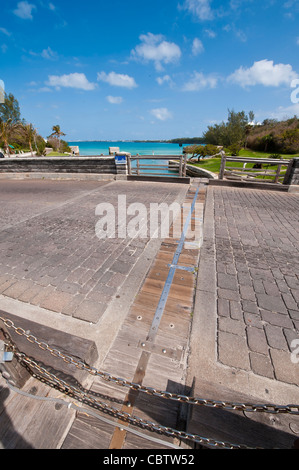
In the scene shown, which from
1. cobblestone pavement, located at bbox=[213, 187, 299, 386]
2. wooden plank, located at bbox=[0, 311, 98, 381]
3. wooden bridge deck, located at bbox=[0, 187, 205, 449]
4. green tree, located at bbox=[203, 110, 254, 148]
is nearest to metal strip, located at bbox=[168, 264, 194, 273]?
cobblestone pavement, located at bbox=[213, 187, 299, 386]

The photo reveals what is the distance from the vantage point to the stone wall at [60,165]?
11.4 metres

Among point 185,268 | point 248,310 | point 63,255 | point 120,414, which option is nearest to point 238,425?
point 120,414

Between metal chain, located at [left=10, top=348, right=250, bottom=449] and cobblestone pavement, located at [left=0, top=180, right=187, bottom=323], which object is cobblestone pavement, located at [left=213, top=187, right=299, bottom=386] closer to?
metal chain, located at [left=10, top=348, right=250, bottom=449]

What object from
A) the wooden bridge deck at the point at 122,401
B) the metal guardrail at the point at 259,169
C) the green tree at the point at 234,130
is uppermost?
the green tree at the point at 234,130

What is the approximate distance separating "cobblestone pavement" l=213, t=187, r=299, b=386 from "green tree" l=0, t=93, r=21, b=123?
63.0 metres

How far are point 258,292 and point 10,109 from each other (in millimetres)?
67266

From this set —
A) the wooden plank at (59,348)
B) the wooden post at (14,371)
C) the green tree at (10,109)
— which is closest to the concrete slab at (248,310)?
the wooden plank at (59,348)

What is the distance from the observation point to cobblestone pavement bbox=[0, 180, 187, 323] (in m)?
3.11

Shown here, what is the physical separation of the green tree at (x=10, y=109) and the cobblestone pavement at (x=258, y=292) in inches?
2482

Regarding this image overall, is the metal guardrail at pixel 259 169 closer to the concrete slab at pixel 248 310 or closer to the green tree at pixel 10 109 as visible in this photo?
the concrete slab at pixel 248 310

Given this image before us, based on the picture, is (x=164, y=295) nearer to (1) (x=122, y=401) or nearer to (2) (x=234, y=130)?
(1) (x=122, y=401)

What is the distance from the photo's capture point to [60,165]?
12125 mm

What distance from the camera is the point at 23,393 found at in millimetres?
1823

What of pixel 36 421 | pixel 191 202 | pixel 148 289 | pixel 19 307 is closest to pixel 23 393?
pixel 36 421
